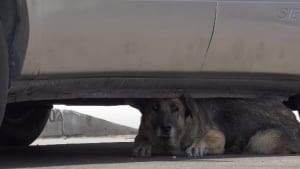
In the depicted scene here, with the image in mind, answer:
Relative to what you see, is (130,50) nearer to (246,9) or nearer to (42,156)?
(246,9)

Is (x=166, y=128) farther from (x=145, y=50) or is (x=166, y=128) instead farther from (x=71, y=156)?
(x=145, y=50)

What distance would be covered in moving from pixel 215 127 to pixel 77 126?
Answer: 4.09 meters

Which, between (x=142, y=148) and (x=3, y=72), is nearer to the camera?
(x=3, y=72)

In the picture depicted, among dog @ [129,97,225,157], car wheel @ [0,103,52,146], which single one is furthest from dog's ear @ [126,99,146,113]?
car wheel @ [0,103,52,146]

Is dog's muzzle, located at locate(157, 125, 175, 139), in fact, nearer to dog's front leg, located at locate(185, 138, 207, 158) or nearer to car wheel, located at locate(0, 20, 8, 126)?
dog's front leg, located at locate(185, 138, 207, 158)

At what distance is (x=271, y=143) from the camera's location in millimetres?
6910

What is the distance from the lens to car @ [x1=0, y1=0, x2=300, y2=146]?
5469 millimetres

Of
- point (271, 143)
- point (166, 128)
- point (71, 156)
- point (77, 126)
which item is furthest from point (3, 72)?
point (77, 126)

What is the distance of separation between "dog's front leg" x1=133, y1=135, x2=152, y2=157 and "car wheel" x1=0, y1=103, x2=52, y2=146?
1093 millimetres

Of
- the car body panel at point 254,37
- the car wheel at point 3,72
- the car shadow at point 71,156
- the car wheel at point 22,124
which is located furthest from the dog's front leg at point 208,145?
the car wheel at point 3,72

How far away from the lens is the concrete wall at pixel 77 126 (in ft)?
34.8

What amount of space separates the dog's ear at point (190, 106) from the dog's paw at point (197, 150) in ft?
0.91

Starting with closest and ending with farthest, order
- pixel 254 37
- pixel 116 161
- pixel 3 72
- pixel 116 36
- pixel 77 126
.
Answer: pixel 3 72
pixel 116 36
pixel 116 161
pixel 254 37
pixel 77 126

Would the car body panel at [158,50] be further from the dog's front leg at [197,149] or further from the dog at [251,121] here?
the dog's front leg at [197,149]
